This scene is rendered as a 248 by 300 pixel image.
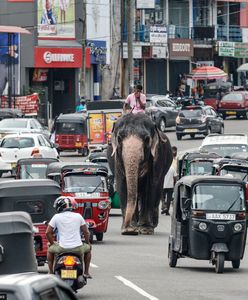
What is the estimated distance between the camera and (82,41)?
75312 mm

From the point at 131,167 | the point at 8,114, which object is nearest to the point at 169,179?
the point at 131,167

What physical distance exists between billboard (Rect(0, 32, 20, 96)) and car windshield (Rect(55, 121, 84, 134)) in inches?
530

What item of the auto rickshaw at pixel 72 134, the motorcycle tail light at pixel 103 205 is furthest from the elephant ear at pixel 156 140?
the auto rickshaw at pixel 72 134

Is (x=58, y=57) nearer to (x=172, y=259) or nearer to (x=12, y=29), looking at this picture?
(x=12, y=29)

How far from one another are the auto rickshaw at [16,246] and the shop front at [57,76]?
5470cm

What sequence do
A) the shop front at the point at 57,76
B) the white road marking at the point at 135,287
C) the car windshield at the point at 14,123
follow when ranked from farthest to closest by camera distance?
1. the shop front at the point at 57,76
2. the car windshield at the point at 14,123
3. the white road marking at the point at 135,287

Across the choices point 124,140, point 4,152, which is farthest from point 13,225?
point 4,152

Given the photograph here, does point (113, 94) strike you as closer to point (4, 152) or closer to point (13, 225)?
point (4, 152)

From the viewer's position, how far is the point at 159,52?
8538 centimetres

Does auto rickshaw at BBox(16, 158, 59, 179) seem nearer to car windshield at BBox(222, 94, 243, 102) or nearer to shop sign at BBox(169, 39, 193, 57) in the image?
car windshield at BBox(222, 94, 243, 102)

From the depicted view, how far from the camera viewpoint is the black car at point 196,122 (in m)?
63.3

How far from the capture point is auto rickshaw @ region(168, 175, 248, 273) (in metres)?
22.2

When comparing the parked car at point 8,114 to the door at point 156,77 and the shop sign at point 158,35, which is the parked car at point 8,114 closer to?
the shop sign at point 158,35

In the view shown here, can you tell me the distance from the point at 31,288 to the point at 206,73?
2986 inches
